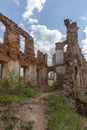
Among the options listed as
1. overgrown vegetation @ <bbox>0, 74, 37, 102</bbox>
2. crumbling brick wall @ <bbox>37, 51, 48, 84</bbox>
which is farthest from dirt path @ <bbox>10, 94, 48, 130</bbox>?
crumbling brick wall @ <bbox>37, 51, 48, 84</bbox>

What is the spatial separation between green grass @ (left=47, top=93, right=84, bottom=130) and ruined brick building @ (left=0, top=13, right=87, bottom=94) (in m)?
1.96

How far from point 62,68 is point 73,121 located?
42.7 feet

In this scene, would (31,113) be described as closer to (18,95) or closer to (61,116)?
(61,116)

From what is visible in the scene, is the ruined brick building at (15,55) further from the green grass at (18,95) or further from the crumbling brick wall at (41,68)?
the green grass at (18,95)

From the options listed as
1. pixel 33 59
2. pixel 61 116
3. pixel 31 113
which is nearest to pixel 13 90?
pixel 31 113

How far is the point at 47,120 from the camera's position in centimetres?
1042

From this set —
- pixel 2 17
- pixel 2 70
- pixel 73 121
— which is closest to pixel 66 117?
pixel 73 121

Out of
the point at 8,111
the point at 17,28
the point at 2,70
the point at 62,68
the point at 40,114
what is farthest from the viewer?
the point at 62,68

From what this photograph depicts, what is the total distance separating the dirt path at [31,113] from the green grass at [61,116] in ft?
1.50

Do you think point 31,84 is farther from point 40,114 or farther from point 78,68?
point 40,114

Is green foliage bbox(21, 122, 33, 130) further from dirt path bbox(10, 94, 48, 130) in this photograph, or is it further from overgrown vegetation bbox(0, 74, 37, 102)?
overgrown vegetation bbox(0, 74, 37, 102)

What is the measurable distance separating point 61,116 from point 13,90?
3.98 meters

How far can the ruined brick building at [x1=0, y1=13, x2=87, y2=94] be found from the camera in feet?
51.2

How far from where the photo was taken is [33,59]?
65.4 ft
